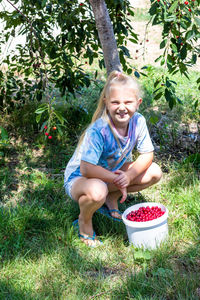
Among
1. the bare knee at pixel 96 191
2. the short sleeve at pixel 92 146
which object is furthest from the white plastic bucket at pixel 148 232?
the short sleeve at pixel 92 146

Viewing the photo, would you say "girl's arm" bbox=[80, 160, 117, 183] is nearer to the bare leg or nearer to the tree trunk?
the bare leg

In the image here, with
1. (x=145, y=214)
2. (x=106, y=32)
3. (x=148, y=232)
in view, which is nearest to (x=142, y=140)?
(x=145, y=214)

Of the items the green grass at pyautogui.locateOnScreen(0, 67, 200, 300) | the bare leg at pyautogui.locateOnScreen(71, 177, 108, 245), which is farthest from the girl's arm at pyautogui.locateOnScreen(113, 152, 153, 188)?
the green grass at pyautogui.locateOnScreen(0, 67, 200, 300)

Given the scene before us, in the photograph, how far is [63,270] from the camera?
209cm

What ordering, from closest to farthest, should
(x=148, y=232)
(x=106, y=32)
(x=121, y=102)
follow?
1. (x=148, y=232)
2. (x=121, y=102)
3. (x=106, y=32)

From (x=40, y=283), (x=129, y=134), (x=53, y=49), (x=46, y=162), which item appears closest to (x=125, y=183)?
(x=129, y=134)

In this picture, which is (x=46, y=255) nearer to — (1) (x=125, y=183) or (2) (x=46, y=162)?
(1) (x=125, y=183)

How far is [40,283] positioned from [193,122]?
2.58 meters

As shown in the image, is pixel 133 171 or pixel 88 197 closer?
pixel 88 197

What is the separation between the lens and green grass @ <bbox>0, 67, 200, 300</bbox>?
1924mm

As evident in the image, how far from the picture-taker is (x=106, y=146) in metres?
2.38

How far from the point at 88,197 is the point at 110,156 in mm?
361

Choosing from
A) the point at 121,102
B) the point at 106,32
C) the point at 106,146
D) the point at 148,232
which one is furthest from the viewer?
the point at 106,32

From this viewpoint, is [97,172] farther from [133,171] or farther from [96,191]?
[133,171]
